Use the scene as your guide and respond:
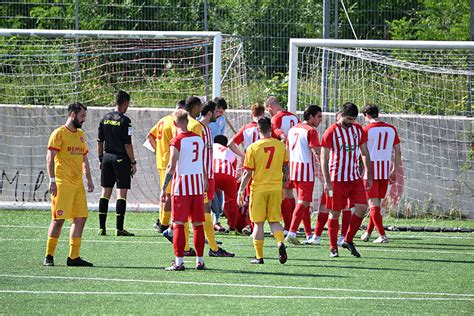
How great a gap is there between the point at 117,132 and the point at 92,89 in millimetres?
4296

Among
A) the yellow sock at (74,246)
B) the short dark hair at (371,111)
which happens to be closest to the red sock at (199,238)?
the yellow sock at (74,246)

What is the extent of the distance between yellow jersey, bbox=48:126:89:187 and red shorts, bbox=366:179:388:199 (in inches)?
192

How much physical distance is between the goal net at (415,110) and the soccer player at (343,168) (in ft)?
15.8

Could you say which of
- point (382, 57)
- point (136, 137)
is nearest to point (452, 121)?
point (382, 57)

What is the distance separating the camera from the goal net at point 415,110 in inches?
746

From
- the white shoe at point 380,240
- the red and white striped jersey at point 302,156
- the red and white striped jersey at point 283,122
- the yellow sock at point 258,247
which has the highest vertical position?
the red and white striped jersey at point 283,122

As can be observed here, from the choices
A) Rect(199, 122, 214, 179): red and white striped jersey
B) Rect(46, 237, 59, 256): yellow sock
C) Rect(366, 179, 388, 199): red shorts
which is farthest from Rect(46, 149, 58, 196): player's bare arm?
Rect(366, 179, 388, 199): red shorts

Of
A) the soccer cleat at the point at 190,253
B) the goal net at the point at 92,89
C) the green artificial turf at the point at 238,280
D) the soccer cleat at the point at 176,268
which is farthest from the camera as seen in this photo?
the goal net at the point at 92,89

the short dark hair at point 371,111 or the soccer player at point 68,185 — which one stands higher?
the short dark hair at point 371,111

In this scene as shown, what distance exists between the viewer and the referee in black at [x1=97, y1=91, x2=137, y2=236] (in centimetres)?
1631

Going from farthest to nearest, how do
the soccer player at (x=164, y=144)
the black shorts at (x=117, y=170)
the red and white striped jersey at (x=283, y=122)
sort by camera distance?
the black shorts at (x=117, y=170) < the red and white striped jersey at (x=283, y=122) < the soccer player at (x=164, y=144)

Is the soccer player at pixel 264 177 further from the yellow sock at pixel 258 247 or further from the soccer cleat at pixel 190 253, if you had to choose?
the soccer cleat at pixel 190 253

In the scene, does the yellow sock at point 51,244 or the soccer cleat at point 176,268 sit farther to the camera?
the yellow sock at point 51,244

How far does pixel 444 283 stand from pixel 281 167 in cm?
257
